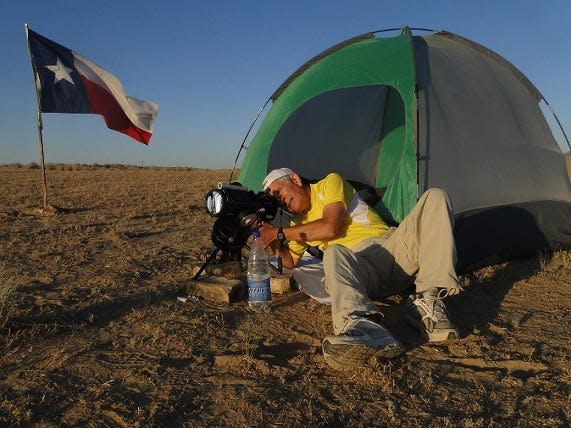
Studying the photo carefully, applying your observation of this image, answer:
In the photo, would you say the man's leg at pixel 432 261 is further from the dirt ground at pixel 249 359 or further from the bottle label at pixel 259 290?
the bottle label at pixel 259 290

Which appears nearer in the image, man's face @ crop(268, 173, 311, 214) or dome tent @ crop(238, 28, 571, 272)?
man's face @ crop(268, 173, 311, 214)

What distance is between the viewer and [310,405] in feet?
7.73

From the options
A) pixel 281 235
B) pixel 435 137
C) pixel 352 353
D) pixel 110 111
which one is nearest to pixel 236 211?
pixel 281 235

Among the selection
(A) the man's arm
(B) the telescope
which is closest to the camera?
(B) the telescope

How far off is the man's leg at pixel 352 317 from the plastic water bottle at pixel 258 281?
58 cm

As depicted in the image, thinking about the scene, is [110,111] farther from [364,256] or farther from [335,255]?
[335,255]

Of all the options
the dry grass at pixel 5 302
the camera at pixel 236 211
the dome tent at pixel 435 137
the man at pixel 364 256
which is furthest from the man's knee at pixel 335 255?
the dry grass at pixel 5 302

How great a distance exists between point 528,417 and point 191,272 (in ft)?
10.2

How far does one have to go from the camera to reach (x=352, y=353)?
2.65 metres

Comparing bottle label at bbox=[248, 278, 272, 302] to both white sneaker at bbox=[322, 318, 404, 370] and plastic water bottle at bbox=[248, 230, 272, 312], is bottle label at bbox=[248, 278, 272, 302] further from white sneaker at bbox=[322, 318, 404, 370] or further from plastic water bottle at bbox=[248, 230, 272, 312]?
white sneaker at bbox=[322, 318, 404, 370]

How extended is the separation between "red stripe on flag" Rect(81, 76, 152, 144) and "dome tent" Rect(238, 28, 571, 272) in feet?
10.5

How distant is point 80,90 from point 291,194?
5.82 metres

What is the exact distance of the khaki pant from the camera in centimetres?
306

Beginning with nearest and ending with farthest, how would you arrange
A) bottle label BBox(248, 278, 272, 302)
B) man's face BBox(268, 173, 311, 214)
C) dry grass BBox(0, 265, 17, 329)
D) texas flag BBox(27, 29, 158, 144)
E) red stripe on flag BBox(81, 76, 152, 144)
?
dry grass BBox(0, 265, 17, 329), bottle label BBox(248, 278, 272, 302), man's face BBox(268, 173, 311, 214), texas flag BBox(27, 29, 158, 144), red stripe on flag BBox(81, 76, 152, 144)
